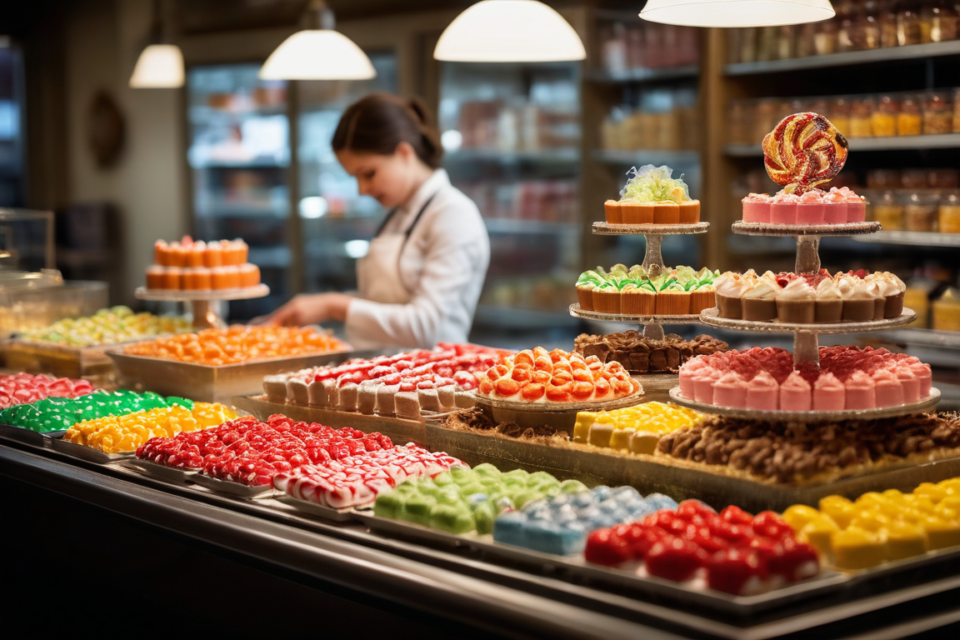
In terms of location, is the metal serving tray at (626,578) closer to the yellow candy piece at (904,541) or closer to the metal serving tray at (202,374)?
the yellow candy piece at (904,541)

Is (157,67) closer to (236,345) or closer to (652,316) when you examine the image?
(236,345)

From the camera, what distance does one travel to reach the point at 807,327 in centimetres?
230

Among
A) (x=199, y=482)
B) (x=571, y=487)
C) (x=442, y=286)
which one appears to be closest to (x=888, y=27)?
(x=442, y=286)

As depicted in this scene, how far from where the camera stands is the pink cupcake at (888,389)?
233cm

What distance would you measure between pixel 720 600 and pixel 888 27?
13.3 ft

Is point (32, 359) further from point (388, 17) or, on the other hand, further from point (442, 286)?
point (388, 17)

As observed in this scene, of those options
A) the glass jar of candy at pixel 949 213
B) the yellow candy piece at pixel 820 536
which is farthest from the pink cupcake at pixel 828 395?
the glass jar of candy at pixel 949 213

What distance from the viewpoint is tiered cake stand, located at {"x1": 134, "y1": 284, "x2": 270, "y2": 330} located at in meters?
4.31

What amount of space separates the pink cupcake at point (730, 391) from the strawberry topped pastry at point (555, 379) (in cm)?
42

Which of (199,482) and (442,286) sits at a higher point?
(442,286)

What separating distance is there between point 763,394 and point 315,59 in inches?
107

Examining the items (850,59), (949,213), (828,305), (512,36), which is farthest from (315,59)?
(949,213)

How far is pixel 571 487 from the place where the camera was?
234cm

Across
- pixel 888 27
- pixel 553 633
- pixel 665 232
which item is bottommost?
pixel 553 633
